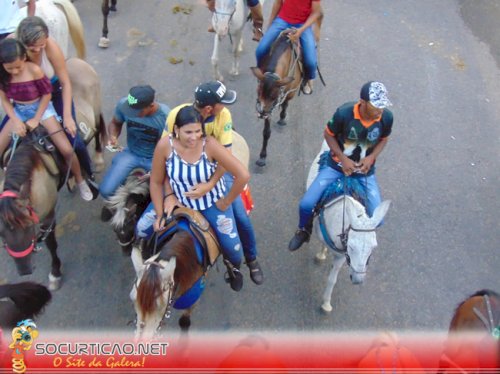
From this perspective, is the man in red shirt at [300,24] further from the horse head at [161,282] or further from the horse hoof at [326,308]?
the horse head at [161,282]

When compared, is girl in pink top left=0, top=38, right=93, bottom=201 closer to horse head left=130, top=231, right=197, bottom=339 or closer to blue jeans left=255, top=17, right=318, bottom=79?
horse head left=130, top=231, right=197, bottom=339

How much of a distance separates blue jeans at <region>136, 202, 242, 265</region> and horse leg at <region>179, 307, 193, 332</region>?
0.70m

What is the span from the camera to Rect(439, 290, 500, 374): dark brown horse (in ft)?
9.02

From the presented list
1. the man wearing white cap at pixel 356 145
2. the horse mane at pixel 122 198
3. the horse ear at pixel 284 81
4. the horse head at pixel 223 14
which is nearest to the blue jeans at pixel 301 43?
the horse ear at pixel 284 81

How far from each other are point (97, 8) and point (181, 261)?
698 cm

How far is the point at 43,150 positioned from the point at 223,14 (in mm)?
3241

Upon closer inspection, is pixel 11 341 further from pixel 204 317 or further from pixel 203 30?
pixel 203 30

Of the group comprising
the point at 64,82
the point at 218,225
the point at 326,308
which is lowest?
the point at 326,308

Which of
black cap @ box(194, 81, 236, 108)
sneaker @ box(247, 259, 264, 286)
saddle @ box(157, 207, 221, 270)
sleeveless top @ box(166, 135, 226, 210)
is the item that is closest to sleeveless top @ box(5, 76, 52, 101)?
black cap @ box(194, 81, 236, 108)

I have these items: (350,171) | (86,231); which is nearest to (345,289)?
(350,171)

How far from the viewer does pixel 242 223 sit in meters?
4.14

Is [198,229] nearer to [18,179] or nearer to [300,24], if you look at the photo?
[18,179]

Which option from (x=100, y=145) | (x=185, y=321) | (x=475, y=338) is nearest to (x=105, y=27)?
(x=100, y=145)

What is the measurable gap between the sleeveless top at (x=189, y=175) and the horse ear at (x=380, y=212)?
130 centimetres
